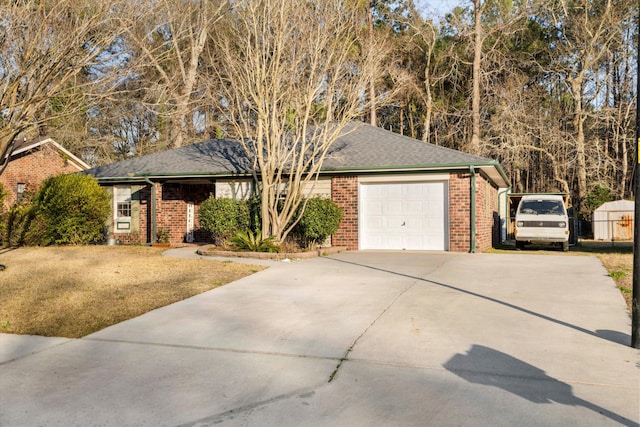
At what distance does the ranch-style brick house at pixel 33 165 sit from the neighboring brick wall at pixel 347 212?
50.2ft

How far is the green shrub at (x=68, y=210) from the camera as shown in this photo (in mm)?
16094

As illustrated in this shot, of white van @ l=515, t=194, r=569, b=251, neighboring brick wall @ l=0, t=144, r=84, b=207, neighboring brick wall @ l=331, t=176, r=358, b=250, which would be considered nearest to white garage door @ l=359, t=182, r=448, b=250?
neighboring brick wall @ l=331, t=176, r=358, b=250

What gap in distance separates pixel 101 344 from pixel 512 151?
29053 mm

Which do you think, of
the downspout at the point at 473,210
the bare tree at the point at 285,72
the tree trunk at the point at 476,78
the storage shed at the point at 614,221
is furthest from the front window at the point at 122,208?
the storage shed at the point at 614,221

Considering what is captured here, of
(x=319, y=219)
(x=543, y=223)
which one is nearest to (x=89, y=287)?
(x=319, y=219)

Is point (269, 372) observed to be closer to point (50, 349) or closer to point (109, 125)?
point (50, 349)

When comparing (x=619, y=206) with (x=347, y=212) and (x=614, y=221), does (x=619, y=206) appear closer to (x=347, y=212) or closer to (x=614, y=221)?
(x=614, y=221)

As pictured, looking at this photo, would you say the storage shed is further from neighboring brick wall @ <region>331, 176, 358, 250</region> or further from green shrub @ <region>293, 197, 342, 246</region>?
green shrub @ <region>293, 197, 342, 246</region>

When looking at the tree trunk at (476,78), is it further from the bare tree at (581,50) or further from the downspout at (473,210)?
the downspout at (473,210)

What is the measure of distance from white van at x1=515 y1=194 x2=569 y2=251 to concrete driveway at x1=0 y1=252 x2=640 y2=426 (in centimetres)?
923

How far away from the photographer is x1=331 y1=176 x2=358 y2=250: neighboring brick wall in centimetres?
1636

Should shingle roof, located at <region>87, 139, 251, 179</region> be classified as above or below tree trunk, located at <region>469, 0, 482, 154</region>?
below

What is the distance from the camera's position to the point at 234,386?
13.8 ft

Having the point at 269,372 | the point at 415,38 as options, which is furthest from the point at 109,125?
the point at 269,372
